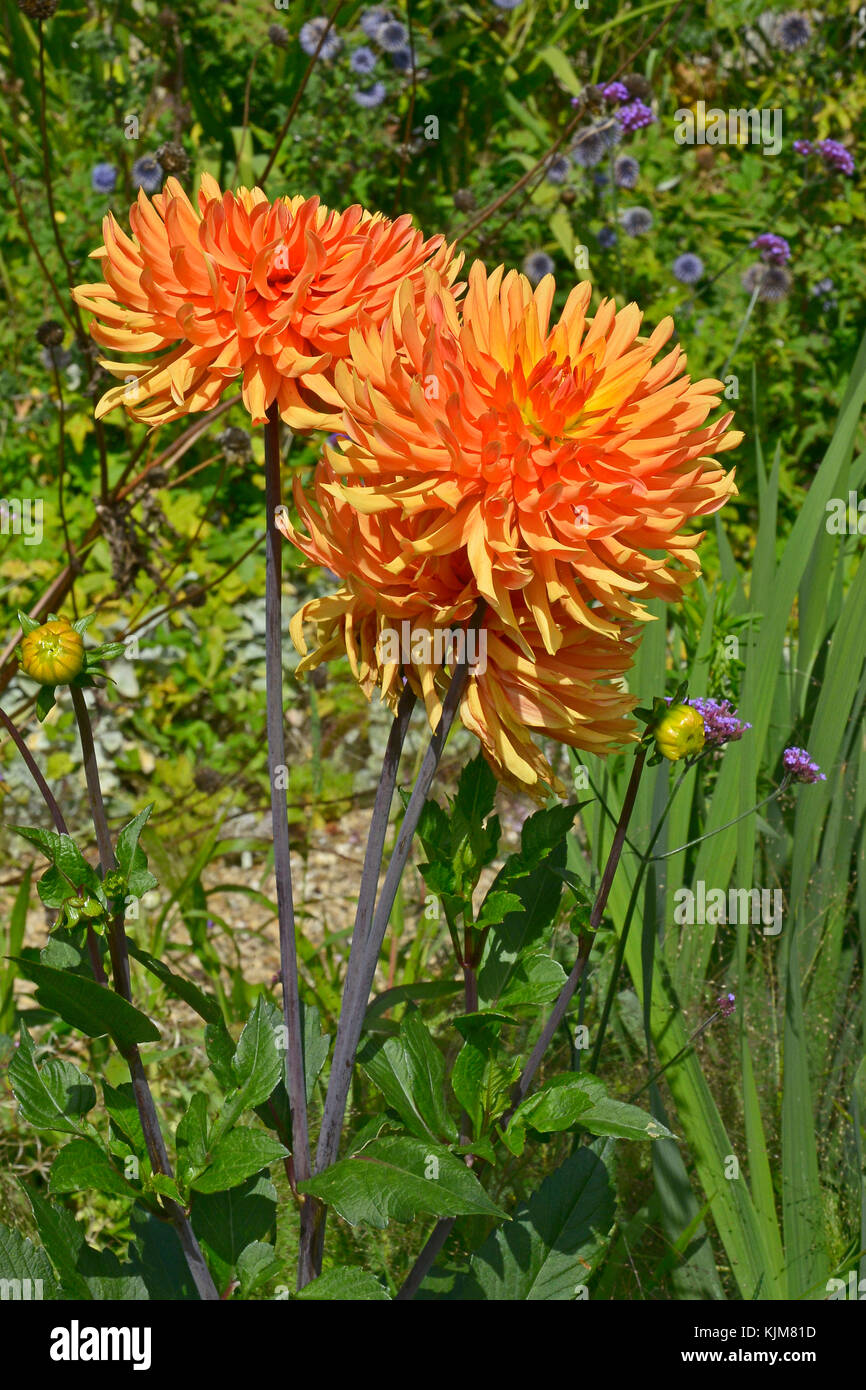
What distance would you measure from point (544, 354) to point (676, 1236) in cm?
92

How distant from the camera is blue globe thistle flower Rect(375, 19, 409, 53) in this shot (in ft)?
9.64

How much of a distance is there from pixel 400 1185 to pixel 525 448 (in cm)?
49

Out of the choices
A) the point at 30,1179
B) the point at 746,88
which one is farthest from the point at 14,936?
the point at 746,88

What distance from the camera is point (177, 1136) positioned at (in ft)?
3.01

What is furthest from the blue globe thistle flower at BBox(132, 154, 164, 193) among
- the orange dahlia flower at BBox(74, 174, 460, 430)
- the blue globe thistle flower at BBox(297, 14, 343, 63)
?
the orange dahlia flower at BBox(74, 174, 460, 430)

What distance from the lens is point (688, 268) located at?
122 inches

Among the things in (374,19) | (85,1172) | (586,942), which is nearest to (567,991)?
(586,942)

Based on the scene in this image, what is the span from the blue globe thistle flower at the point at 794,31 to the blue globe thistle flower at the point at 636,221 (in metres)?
0.76

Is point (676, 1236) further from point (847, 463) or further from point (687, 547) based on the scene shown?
point (847, 463)

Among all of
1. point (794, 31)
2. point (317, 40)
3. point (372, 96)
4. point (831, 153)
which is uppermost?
point (794, 31)

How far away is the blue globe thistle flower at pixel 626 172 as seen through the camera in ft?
10.2

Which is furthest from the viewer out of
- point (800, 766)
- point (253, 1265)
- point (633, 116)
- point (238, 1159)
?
point (633, 116)

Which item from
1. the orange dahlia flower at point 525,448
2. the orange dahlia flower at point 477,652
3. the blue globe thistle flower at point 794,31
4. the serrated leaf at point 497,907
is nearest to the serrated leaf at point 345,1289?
the serrated leaf at point 497,907

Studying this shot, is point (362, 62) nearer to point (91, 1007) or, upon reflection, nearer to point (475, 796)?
point (475, 796)
